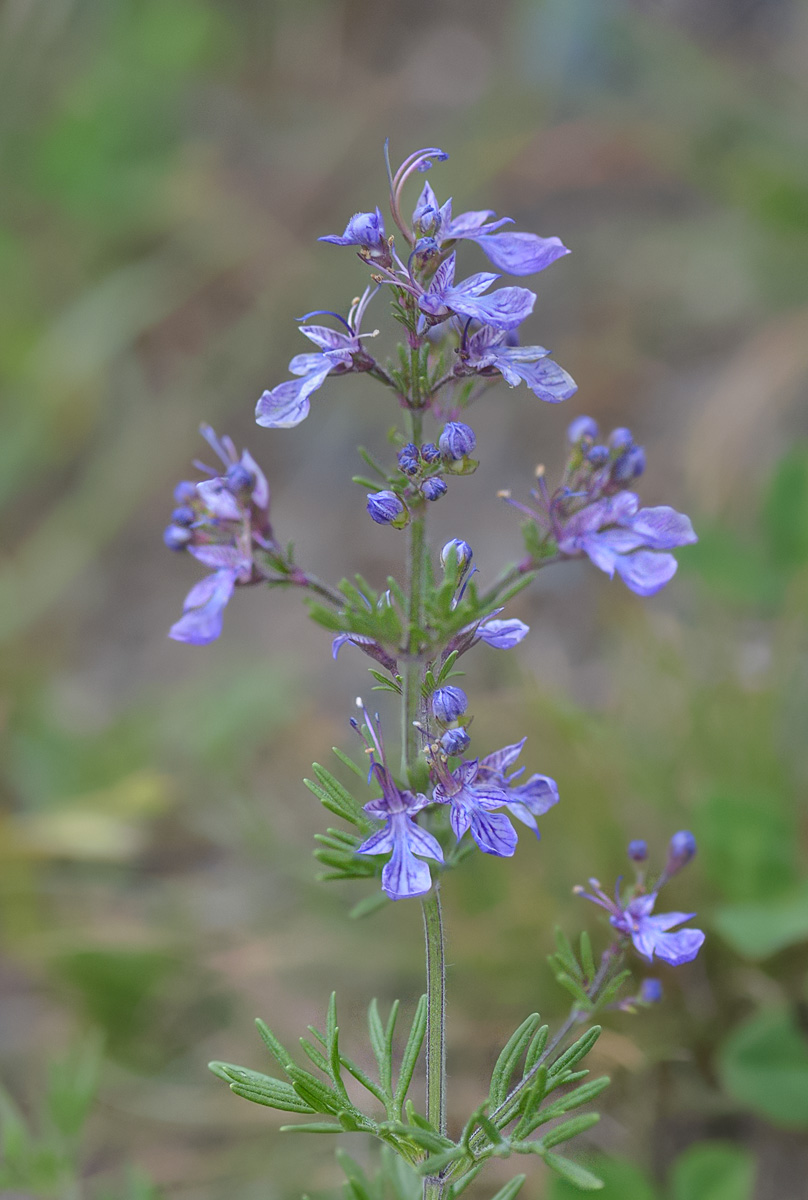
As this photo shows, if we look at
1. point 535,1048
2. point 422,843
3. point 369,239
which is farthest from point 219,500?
point 535,1048

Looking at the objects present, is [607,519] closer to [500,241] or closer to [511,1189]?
[500,241]

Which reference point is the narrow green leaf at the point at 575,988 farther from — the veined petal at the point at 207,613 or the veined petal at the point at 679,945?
the veined petal at the point at 207,613

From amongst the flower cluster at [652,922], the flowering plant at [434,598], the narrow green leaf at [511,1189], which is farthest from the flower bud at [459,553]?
the narrow green leaf at [511,1189]

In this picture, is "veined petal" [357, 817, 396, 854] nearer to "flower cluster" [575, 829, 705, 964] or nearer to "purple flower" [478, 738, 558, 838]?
"purple flower" [478, 738, 558, 838]

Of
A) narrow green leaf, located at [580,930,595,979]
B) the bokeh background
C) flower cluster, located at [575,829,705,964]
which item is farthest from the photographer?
the bokeh background

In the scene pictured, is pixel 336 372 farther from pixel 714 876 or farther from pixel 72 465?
pixel 72 465

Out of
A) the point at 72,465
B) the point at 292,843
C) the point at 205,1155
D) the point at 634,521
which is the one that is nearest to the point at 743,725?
the point at 292,843

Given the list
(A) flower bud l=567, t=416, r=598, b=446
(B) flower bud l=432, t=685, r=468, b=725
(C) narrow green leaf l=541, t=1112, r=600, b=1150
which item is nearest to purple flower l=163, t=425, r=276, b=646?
(B) flower bud l=432, t=685, r=468, b=725
